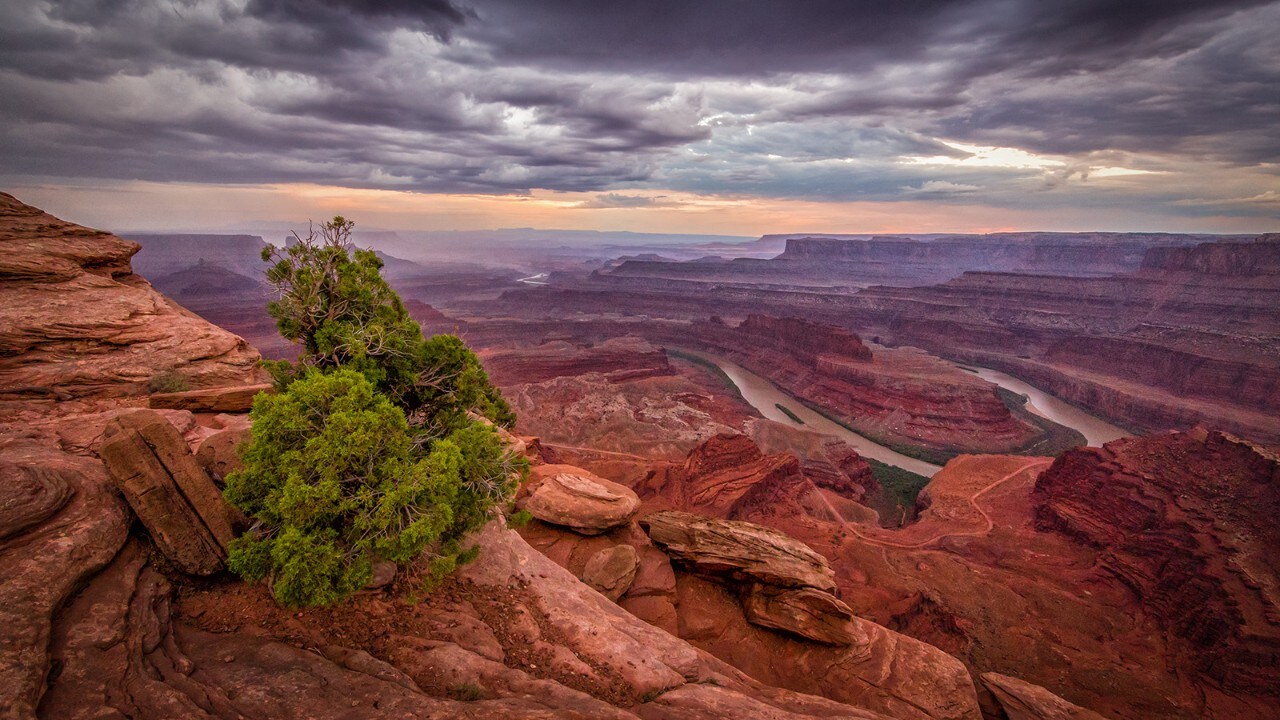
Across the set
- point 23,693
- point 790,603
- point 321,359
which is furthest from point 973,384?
point 23,693

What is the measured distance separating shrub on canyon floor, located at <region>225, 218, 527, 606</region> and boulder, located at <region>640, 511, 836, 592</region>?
6854 millimetres

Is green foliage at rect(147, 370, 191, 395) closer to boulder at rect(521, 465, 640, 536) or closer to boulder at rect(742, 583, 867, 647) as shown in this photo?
boulder at rect(521, 465, 640, 536)

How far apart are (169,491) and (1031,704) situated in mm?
20935

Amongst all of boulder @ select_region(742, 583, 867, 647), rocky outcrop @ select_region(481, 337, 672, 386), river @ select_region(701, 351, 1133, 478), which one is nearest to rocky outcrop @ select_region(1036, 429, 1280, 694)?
boulder @ select_region(742, 583, 867, 647)

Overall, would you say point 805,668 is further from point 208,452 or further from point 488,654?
point 208,452

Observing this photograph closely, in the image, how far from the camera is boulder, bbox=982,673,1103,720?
13.7 metres

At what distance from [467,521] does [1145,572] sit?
1238 inches

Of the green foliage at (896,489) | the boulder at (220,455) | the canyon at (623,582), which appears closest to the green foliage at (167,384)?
the canyon at (623,582)

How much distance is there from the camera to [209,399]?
1362cm

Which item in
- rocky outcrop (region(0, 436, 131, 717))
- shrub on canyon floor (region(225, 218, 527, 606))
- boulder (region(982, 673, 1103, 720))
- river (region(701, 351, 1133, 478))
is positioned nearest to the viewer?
rocky outcrop (region(0, 436, 131, 717))

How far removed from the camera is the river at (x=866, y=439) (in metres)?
55.5

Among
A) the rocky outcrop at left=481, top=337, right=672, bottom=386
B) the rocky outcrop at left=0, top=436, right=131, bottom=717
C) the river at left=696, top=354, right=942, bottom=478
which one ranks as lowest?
the river at left=696, top=354, right=942, bottom=478

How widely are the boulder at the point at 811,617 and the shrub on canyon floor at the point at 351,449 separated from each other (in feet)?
29.0

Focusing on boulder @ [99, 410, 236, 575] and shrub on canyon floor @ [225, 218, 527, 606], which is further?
boulder @ [99, 410, 236, 575]
